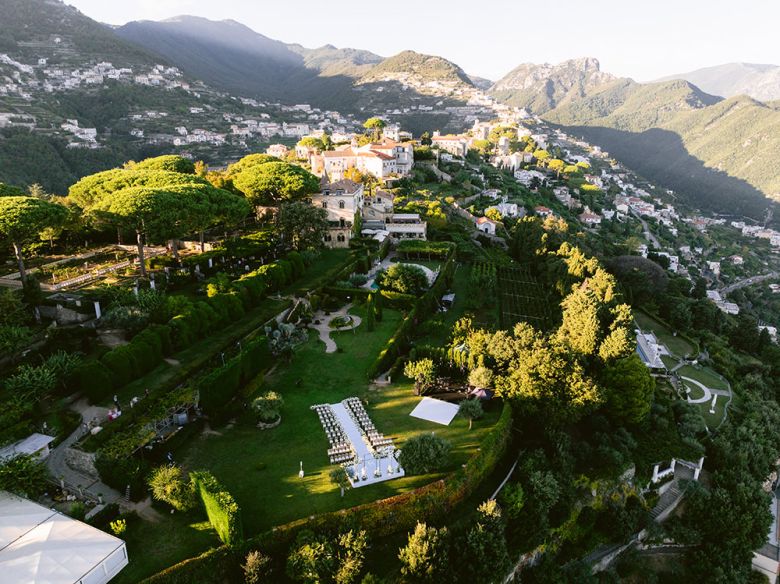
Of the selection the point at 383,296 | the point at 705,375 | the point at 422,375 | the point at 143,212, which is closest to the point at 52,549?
the point at 422,375

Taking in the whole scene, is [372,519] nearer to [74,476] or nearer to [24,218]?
[74,476]

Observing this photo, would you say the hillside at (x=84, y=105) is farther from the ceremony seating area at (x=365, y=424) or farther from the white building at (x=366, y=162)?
the ceremony seating area at (x=365, y=424)

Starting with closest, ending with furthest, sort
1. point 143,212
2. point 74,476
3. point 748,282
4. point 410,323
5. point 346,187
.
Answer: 1. point 74,476
2. point 143,212
3. point 410,323
4. point 346,187
5. point 748,282

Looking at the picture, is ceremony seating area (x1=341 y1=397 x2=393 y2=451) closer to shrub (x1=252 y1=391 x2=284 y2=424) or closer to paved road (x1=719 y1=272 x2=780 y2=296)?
shrub (x1=252 y1=391 x2=284 y2=424)

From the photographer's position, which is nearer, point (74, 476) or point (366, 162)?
point (74, 476)

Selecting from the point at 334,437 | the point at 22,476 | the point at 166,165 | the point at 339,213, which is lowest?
the point at 334,437

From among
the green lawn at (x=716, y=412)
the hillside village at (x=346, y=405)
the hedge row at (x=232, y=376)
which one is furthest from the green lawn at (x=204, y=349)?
the green lawn at (x=716, y=412)

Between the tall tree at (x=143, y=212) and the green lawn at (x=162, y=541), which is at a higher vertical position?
the tall tree at (x=143, y=212)
